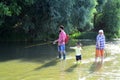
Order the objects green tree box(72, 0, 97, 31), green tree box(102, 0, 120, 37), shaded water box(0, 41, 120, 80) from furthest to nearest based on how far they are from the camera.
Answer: green tree box(102, 0, 120, 37), green tree box(72, 0, 97, 31), shaded water box(0, 41, 120, 80)

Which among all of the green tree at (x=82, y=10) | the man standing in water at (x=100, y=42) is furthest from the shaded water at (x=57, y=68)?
the green tree at (x=82, y=10)

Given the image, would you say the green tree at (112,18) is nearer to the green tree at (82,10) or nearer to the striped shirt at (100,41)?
the green tree at (82,10)

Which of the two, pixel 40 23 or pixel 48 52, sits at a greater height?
pixel 40 23

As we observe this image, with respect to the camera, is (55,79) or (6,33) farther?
(6,33)

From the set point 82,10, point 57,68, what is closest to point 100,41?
point 57,68

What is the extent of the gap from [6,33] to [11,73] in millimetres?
17489

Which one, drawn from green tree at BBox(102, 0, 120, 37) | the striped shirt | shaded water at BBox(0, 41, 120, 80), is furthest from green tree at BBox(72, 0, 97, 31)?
the striped shirt

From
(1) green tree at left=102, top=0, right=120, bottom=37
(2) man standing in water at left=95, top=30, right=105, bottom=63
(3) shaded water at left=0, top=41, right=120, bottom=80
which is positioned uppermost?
(1) green tree at left=102, top=0, right=120, bottom=37

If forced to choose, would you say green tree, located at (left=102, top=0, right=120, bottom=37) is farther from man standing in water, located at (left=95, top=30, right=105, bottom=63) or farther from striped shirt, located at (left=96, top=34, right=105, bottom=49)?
striped shirt, located at (left=96, top=34, right=105, bottom=49)

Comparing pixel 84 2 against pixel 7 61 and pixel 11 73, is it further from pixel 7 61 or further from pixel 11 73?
pixel 11 73

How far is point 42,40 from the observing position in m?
34.4

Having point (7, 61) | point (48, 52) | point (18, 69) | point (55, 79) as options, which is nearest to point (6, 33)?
point (48, 52)

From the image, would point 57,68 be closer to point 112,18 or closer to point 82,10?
point 82,10

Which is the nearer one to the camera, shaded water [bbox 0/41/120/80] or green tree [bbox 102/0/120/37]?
shaded water [bbox 0/41/120/80]
